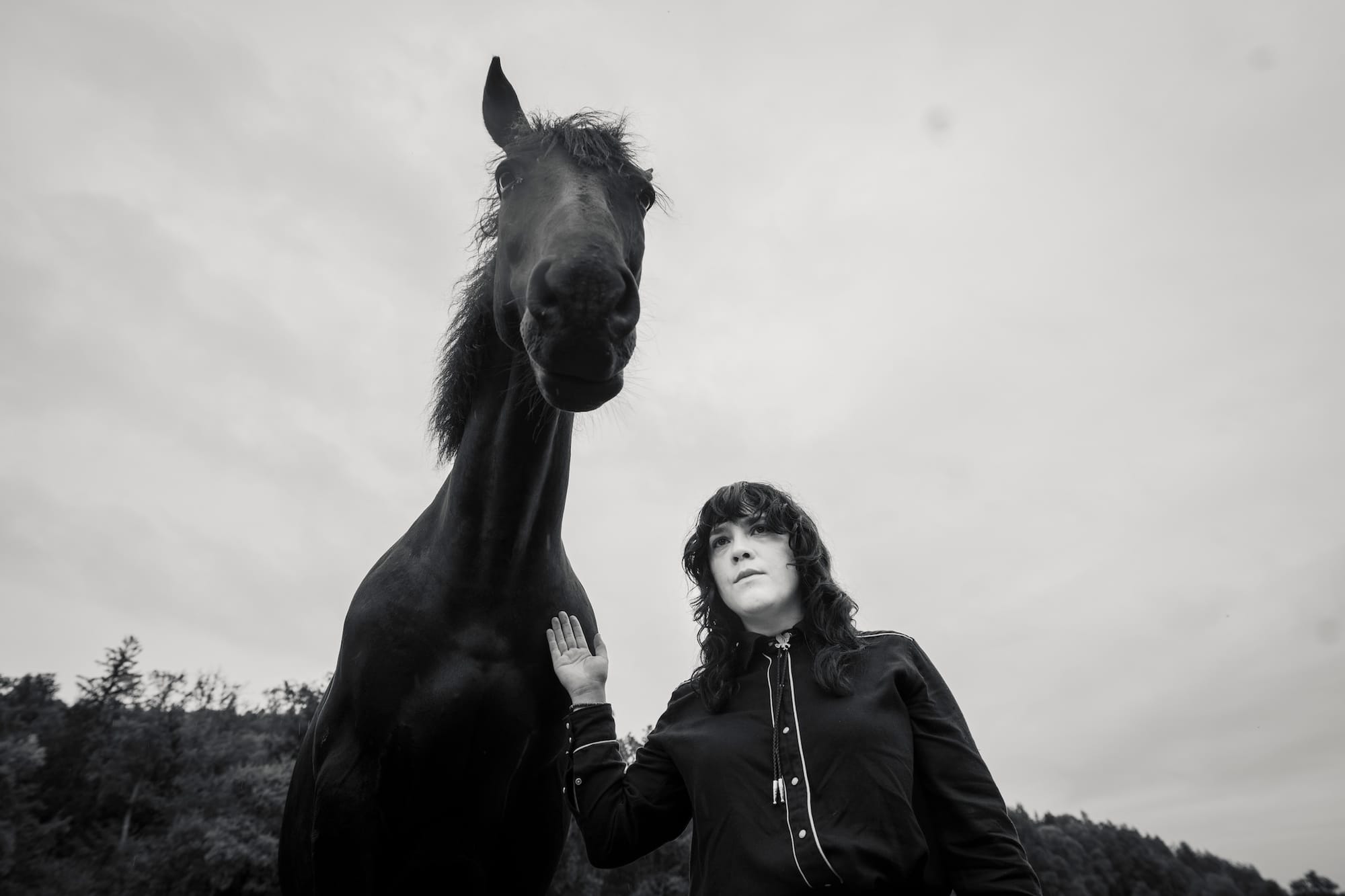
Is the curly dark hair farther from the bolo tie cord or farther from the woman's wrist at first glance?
the woman's wrist

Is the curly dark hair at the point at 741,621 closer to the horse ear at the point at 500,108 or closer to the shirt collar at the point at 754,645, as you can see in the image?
the shirt collar at the point at 754,645

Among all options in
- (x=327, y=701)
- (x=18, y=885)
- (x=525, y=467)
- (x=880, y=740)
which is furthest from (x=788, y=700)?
(x=18, y=885)

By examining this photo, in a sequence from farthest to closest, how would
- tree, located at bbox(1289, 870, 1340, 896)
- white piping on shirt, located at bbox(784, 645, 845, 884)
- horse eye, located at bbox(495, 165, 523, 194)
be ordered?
tree, located at bbox(1289, 870, 1340, 896) → horse eye, located at bbox(495, 165, 523, 194) → white piping on shirt, located at bbox(784, 645, 845, 884)

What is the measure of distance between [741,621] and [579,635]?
72 centimetres

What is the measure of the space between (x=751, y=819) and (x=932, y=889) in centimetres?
55

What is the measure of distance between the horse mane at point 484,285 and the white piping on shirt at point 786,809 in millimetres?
1831

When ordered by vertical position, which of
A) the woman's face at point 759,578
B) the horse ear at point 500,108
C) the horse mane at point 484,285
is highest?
the horse ear at point 500,108

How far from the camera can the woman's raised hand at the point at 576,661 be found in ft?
10.5

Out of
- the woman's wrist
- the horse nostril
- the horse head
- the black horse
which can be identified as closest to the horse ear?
the horse head

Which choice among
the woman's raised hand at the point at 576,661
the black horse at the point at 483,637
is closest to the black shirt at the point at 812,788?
the woman's raised hand at the point at 576,661

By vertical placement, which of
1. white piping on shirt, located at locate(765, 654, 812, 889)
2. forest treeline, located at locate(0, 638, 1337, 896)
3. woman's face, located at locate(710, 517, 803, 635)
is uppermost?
forest treeline, located at locate(0, 638, 1337, 896)

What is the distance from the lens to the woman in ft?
7.69

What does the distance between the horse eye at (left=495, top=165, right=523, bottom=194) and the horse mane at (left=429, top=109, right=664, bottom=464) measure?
0.10m

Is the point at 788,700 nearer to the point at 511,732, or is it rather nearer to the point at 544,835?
the point at 511,732
